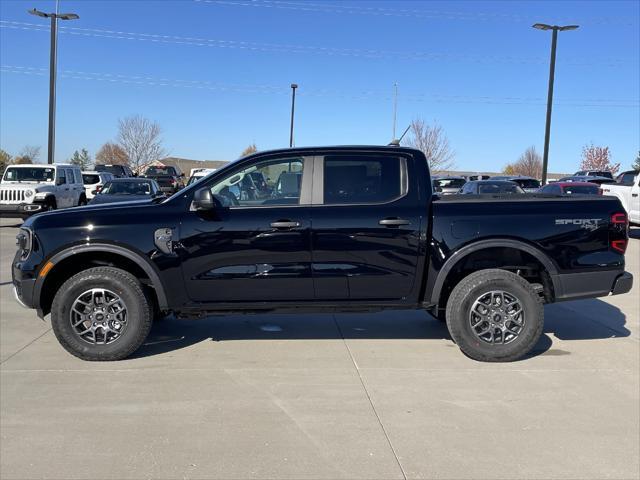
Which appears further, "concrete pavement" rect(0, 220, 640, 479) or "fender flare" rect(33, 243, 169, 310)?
"fender flare" rect(33, 243, 169, 310)

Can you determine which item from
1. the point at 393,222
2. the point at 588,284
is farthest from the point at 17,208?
the point at 588,284

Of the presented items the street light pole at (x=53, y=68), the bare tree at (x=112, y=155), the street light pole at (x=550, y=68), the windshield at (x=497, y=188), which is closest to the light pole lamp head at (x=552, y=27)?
the street light pole at (x=550, y=68)

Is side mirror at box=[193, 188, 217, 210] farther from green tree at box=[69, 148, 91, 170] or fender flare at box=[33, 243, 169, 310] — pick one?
green tree at box=[69, 148, 91, 170]

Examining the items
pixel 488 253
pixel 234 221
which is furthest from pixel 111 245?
pixel 488 253

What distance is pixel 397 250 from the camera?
497 centimetres

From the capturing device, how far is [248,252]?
490 cm

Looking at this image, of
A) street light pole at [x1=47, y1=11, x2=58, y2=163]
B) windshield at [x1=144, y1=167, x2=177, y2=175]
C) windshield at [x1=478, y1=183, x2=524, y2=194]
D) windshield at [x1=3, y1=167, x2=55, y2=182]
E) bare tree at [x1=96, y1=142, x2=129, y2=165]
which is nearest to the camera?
windshield at [x1=3, y1=167, x2=55, y2=182]

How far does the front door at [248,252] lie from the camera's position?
489 cm

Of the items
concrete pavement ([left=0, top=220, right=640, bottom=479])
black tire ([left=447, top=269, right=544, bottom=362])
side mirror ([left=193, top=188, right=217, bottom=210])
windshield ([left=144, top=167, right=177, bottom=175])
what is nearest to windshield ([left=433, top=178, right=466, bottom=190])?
concrete pavement ([left=0, top=220, right=640, bottom=479])

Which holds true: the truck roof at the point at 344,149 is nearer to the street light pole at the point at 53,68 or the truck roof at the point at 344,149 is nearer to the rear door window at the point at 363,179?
the rear door window at the point at 363,179

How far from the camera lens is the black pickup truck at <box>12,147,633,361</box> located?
489cm

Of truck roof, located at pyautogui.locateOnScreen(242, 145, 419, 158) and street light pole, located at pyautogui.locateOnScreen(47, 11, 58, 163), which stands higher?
street light pole, located at pyautogui.locateOnScreen(47, 11, 58, 163)

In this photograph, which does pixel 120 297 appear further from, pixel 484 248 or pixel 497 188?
pixel 497 188

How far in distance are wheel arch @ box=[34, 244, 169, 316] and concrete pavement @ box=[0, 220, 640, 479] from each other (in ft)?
1.92
